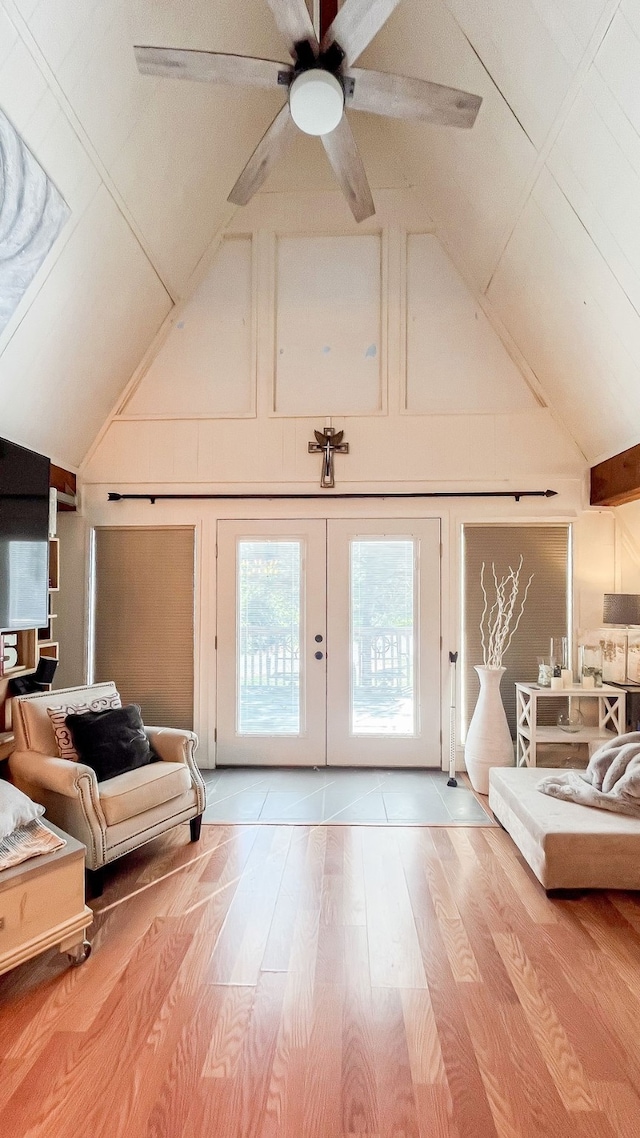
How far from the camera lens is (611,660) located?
4.20m

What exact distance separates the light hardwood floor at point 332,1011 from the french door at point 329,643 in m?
1.55

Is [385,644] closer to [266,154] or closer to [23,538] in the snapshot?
[23,538]

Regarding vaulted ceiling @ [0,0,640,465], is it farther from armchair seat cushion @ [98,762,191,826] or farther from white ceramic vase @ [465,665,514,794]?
armchair seat cushion @ [98,762,191,826]

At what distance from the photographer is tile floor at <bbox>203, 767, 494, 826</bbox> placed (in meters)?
3.53

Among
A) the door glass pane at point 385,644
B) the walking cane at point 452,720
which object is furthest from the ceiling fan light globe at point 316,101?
the walking cane at point 452,720

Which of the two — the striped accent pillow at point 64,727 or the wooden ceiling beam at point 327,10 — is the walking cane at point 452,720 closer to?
the striped accent pillow at point 64,727

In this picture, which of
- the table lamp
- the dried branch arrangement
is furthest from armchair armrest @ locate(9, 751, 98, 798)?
the table lamp

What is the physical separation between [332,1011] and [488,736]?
2.42 m

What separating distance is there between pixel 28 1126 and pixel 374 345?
4.59 meters

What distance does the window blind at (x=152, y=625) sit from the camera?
14.9 feet

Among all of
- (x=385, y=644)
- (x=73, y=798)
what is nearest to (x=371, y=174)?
(x=385, y=644)

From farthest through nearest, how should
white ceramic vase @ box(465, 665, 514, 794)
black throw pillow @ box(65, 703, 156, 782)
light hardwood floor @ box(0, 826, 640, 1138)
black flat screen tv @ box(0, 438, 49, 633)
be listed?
white ceramic vase @ box(465, 665, 514, 794), black flat screen tv @ box(0, 438, 49, 633), black throw pillow @ box(65, 703, 156, 782), light hardwood floor @ box(0, 826, 640, 1138)

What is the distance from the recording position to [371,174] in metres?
4.44

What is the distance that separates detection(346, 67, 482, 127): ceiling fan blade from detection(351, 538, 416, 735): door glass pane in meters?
2.76
